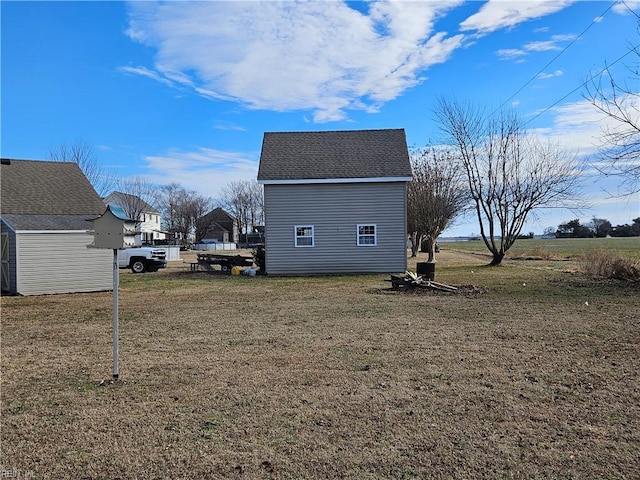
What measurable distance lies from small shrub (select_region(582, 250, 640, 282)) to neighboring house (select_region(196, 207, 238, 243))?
63.1 meters

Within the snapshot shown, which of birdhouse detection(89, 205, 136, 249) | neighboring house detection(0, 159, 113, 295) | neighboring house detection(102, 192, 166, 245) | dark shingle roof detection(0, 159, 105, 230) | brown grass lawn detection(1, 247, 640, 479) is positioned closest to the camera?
brown grass lawn detection(1, 247, 640, 479)

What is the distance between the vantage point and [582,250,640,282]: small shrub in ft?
50.5

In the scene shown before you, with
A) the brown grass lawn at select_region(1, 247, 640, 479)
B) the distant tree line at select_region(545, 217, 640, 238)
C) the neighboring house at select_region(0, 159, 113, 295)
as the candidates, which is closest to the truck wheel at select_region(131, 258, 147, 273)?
the neighboring house at select_region(0, 159, 113, 295)

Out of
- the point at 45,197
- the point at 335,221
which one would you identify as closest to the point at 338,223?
the point at 335,221

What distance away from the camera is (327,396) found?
4.66m

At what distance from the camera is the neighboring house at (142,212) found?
52684 millimetres

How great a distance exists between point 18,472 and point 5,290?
13.8m

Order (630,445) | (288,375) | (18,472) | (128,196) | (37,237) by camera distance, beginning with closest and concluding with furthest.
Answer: (18,472) < (630,445) < (288,375) < (37,237) < (128,196)

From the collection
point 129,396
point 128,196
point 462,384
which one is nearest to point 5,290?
point 129,396

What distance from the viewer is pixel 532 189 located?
24734 millimetres

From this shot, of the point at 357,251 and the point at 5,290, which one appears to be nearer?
the point at 5,290

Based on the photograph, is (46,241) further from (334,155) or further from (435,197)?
(435,197)

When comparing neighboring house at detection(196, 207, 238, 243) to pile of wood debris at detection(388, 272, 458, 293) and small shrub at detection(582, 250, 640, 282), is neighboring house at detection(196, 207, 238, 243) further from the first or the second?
pile of wood debris at detection(388, 272, 458, 293)

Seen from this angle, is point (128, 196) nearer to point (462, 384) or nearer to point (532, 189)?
point (532, 189)
